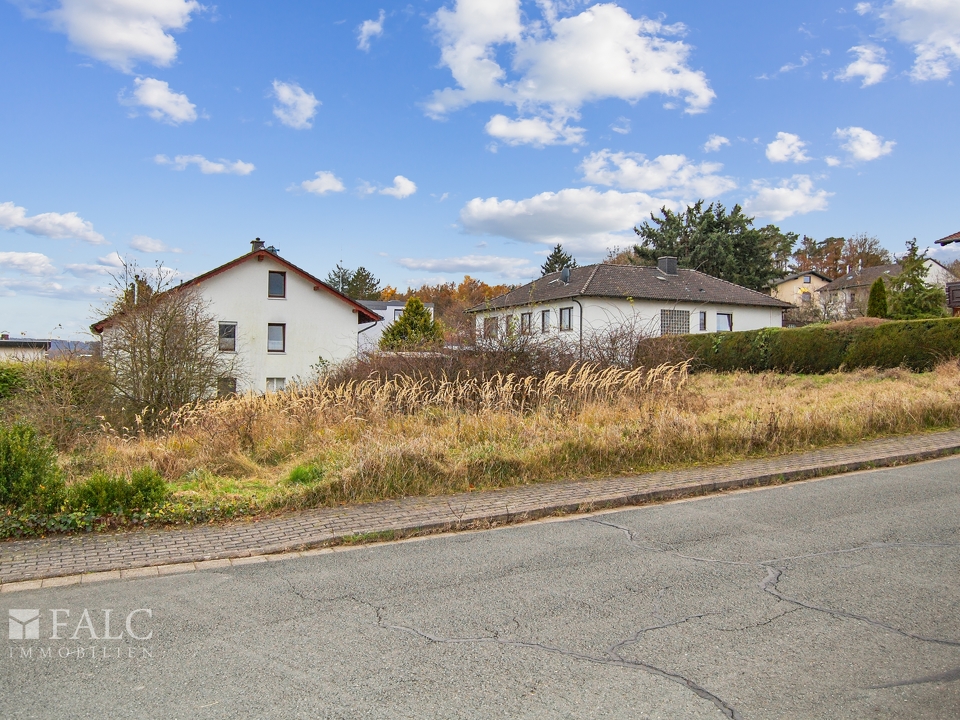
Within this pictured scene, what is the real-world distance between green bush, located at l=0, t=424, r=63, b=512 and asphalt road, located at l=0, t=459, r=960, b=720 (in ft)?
6.32

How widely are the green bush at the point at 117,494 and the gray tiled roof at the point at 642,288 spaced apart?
34927mm

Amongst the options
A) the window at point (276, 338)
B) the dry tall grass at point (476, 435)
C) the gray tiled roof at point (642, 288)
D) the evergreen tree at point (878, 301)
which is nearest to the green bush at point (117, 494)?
the dry tall grass at point (476, 435)

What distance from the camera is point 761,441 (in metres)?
10.6

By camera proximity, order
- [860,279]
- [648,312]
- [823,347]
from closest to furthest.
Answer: [823,347] < [648,312] < [860,279]

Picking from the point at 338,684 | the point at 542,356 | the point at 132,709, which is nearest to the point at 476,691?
the point at 338,684

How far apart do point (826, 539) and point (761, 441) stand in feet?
14.5

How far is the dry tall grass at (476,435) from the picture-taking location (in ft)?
27.3

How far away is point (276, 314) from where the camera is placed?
41500mm

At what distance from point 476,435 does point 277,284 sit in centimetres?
3433

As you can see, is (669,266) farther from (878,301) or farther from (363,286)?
(363,286)

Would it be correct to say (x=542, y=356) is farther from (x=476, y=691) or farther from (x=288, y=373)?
(x=288, y=373)

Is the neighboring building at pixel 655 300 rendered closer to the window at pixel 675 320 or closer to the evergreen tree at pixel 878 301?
the window at pixel 675 320

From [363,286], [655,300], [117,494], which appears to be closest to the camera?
[117,494]

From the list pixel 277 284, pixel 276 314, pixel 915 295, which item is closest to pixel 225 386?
pixel 276 314
